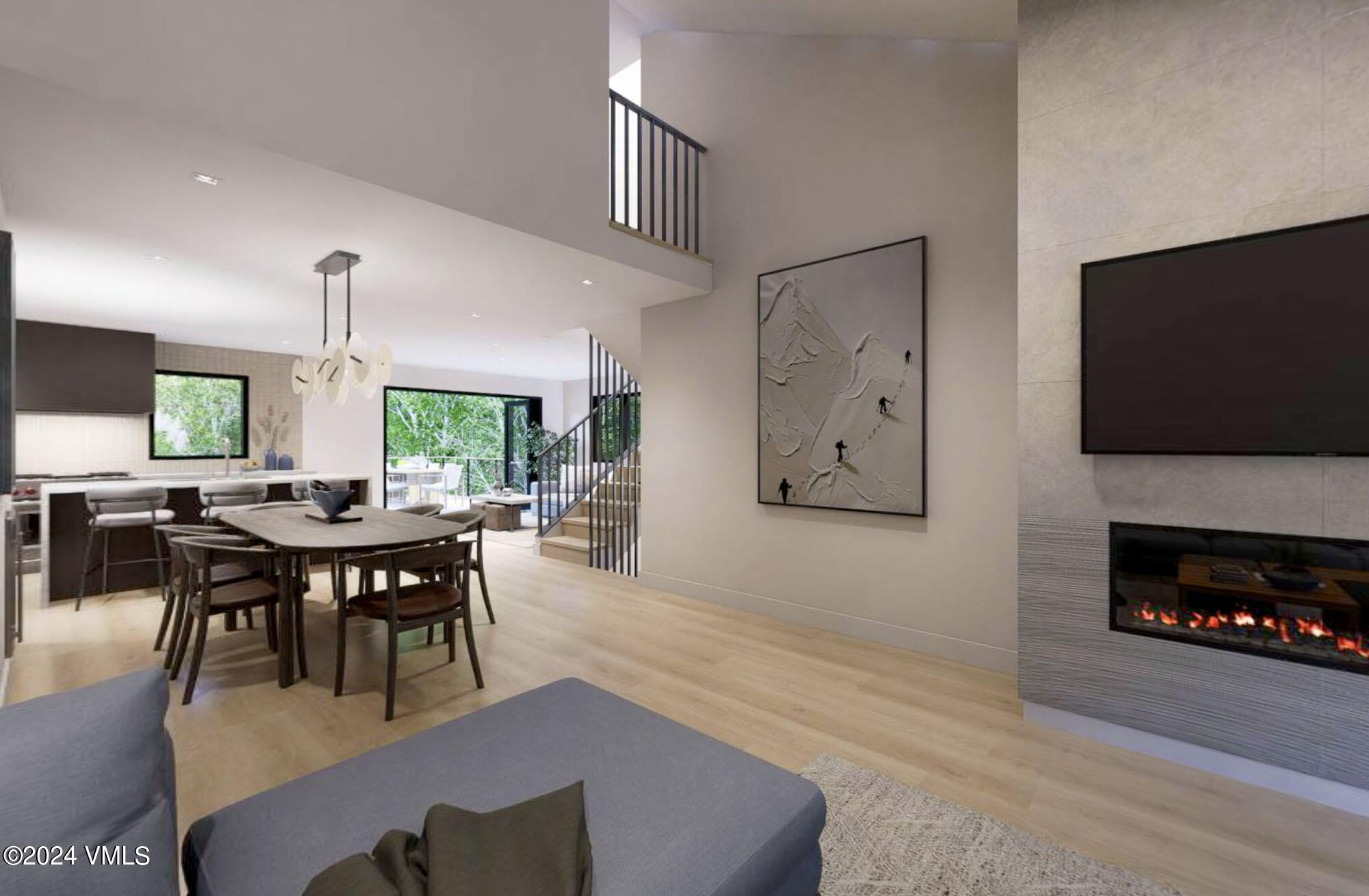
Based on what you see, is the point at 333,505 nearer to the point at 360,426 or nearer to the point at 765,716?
the point at 765,716

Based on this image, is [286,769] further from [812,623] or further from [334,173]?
[812,623]

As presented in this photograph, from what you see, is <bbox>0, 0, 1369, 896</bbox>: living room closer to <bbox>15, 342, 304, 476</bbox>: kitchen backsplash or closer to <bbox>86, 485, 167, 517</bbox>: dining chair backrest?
<bbox>86, 485, 167, 517</bbox>: dining chair backrest

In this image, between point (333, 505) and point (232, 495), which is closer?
point (333, 505)

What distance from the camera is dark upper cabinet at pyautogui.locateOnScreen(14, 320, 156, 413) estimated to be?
226 inches

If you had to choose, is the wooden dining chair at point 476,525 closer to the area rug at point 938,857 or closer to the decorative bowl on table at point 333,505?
the decorative bowl on table at point 333,505

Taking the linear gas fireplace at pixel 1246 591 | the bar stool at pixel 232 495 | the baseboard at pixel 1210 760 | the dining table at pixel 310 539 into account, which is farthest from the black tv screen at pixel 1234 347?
the bar stool at pixel 232 495

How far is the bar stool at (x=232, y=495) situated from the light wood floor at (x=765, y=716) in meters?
0.89

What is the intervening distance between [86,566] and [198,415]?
Result: 3469mm

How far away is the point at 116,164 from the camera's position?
253cm

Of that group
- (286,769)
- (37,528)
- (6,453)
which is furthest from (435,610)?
(37,528)

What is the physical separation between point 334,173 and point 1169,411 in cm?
353

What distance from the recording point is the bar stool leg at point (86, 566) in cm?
459

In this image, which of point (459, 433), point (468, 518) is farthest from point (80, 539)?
point (459, 433)

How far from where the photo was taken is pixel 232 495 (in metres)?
4.99
